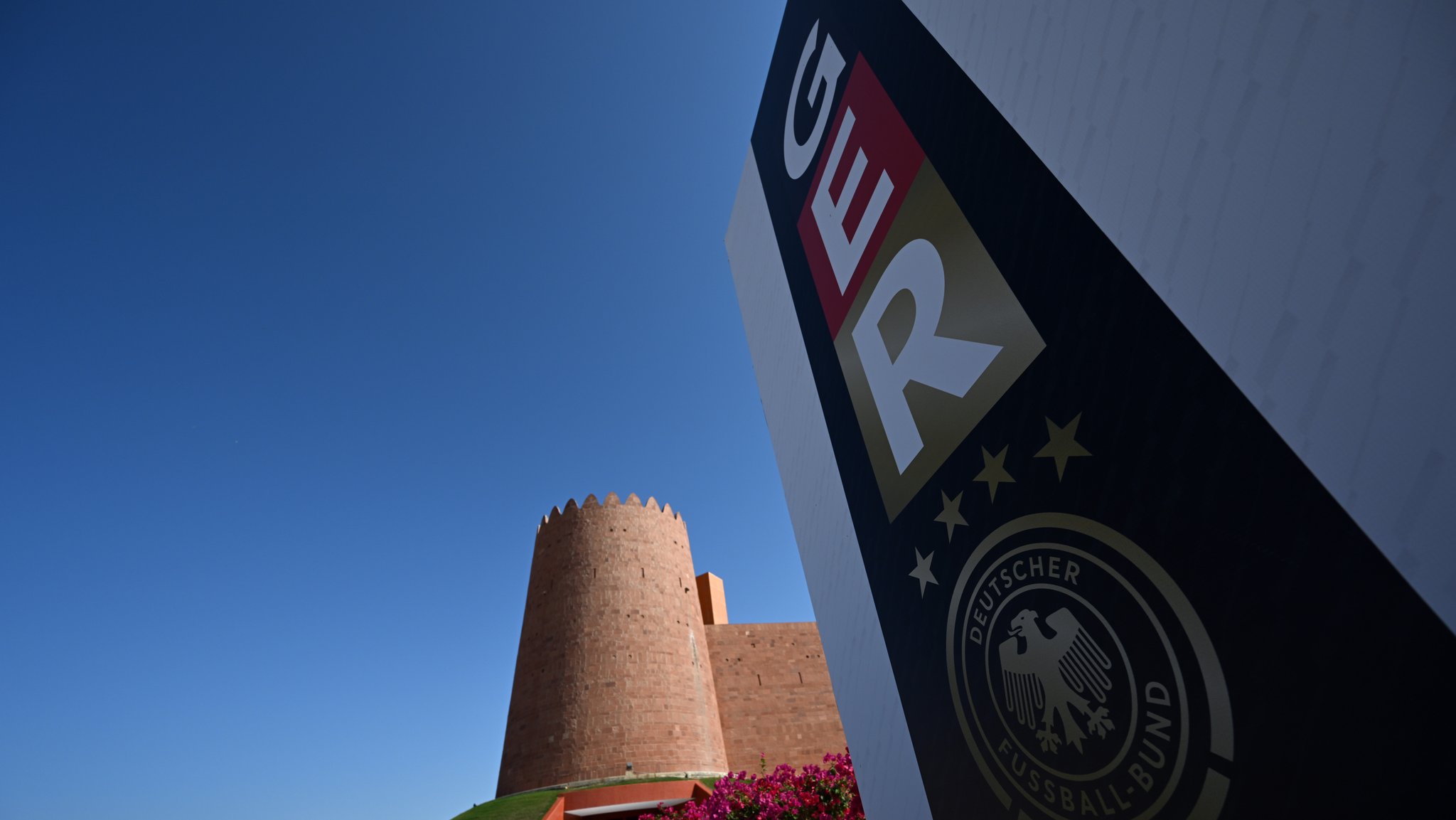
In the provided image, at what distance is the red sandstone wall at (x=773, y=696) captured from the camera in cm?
1471

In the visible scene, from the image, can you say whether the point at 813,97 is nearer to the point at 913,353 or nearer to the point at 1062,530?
the point at 913,353

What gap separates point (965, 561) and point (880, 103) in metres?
2.72

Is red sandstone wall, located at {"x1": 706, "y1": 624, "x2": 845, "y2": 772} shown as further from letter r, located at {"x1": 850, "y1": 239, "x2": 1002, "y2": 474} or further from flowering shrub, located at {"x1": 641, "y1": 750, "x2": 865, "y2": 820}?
letter r, located at {"x1": 850, "y1": 239, "x2": 1002, "y2": 474}

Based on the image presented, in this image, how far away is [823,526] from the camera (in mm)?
4684

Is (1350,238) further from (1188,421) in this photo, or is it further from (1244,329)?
(1188,421)

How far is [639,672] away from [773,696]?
13.6 ft

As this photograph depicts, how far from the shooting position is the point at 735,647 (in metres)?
16.0

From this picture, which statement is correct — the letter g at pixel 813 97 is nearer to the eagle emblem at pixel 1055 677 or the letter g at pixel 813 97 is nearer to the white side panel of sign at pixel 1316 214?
the white side panel of sign at pixel 1316 214

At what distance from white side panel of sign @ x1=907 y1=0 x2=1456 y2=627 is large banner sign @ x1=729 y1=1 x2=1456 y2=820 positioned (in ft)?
0.29

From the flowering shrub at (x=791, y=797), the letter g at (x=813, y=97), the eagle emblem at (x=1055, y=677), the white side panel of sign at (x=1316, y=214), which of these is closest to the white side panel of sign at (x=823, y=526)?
the letter g at (x=813, y=97)

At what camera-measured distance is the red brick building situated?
1215 centimetres

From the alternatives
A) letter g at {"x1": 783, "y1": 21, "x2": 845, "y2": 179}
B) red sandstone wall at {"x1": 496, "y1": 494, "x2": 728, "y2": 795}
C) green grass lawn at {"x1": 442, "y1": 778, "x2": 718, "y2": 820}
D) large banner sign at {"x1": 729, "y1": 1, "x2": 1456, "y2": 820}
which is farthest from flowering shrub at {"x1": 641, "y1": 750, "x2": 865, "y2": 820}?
letter g at {"x1": 783, "y1": 21, "x2": 845, "y2": 179}

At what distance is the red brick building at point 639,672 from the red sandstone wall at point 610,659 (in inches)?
1.0

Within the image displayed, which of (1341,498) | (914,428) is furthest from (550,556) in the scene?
(1341,498)
